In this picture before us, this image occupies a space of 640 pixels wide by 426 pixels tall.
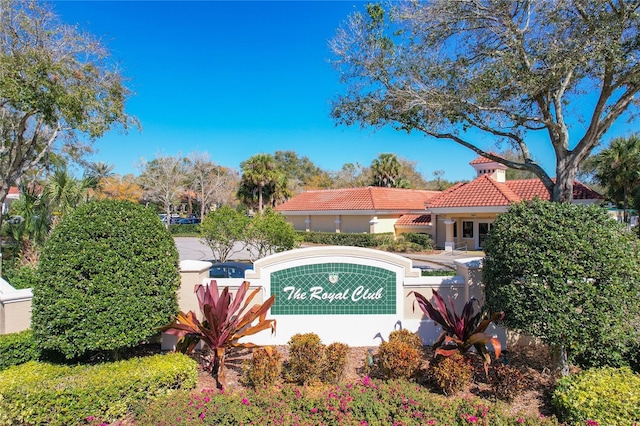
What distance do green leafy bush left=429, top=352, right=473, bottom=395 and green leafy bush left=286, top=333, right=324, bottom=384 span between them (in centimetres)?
170

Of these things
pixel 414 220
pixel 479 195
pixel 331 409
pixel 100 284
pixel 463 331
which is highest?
pixel 479 195

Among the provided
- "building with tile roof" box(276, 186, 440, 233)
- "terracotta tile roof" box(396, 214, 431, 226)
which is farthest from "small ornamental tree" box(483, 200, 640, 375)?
"terracotta tile roof" box(396, 214, 431, 226)

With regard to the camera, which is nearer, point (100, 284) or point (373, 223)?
point (100, 284)

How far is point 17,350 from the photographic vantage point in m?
5.96

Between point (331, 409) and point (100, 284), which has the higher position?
point (100, 284)

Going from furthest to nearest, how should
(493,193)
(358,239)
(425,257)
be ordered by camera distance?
(358,239) < (493,193) < (425,257)

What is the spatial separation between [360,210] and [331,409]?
26612 millimetres

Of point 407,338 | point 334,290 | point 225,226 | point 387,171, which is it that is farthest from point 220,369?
point 387,171

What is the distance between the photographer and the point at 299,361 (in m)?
5.60

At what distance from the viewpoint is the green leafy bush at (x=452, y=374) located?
520cm

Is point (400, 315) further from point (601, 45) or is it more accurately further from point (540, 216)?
point (601, 45)

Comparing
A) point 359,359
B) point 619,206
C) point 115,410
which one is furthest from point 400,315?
point 619,206

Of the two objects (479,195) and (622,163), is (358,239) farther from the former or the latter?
(622,163)

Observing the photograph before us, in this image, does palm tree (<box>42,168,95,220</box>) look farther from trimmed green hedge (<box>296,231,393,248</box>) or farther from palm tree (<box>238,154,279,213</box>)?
palm tree (<box>238,154,279,213</box>)
